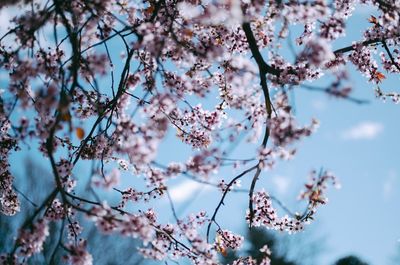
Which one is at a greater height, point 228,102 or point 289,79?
point 228,102

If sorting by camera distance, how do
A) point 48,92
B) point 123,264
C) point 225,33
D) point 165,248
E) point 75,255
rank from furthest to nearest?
point 123,264 < point 225,33 < point 165,248 < point 75,255 < point 48,92

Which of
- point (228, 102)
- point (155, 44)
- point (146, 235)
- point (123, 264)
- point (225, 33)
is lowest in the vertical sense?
point (146, 235)

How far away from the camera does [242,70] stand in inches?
145

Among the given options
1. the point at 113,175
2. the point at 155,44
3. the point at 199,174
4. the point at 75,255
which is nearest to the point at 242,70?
the point at 155,44

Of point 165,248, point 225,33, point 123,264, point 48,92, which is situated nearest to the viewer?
point 48,92

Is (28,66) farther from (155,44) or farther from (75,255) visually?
(75,255)

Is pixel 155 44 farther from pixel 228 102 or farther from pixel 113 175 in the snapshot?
pixel 228 102

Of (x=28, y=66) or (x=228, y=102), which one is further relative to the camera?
(x=228, y=102)

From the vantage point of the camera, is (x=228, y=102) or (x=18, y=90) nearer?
(x=18, y=90)

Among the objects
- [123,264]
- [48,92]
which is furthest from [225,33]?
[123,264]

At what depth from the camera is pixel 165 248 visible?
4.67 meters

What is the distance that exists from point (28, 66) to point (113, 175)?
1.21 m

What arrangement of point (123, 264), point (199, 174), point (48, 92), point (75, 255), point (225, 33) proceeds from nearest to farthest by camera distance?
point (48, 92) → point (75, 255) → point (199, 174) → point (225, 33) → point (123, 264)

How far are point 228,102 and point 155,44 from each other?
265 cm
